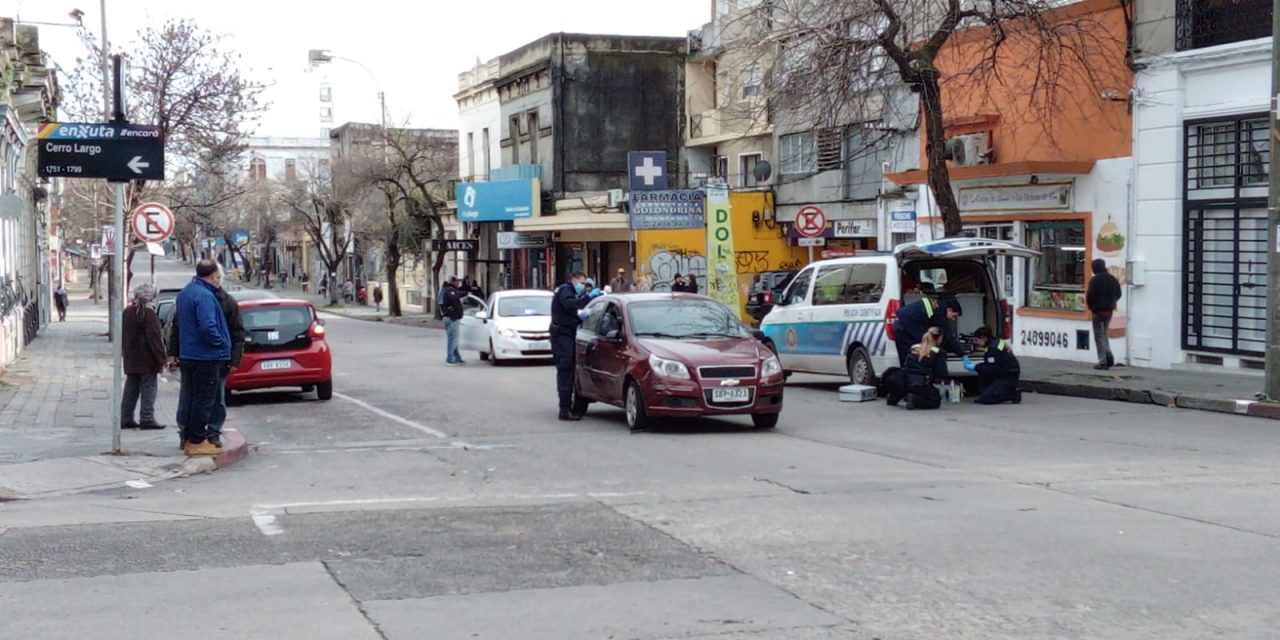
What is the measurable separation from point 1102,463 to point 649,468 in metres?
4.13

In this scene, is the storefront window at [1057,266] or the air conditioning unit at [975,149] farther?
the air conditioning unit at [975,149]

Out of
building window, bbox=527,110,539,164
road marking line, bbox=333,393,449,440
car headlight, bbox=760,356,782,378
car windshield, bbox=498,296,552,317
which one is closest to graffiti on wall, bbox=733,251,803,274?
car windshield, bbox=498,296,552,317

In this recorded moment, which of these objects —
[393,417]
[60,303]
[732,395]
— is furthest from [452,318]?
[60,303]

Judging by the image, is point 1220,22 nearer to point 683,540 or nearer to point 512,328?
point 512,328

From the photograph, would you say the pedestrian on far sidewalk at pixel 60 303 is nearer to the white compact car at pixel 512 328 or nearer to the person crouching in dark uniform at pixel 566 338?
the white compact car at pixel 512 328

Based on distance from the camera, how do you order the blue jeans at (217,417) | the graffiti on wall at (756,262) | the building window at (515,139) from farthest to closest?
the building window at (515,139)
the graffiti on wall at (756,262)
the blue jeans at (217,417)

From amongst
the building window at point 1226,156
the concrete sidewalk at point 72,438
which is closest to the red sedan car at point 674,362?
the concrete sidewalk at point 72,438

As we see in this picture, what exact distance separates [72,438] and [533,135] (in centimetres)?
3712

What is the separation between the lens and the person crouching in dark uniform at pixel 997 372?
18.1 meters

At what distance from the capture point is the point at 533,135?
166ft

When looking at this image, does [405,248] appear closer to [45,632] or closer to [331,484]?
[331,484]

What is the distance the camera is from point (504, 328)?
89.0ft

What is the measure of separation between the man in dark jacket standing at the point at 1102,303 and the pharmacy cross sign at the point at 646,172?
12165mm

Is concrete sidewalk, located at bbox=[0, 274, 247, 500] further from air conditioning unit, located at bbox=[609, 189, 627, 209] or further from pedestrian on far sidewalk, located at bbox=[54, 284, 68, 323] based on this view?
pedestrian on far sidewalk, located at bbox=[54, 284, 68, 323]
